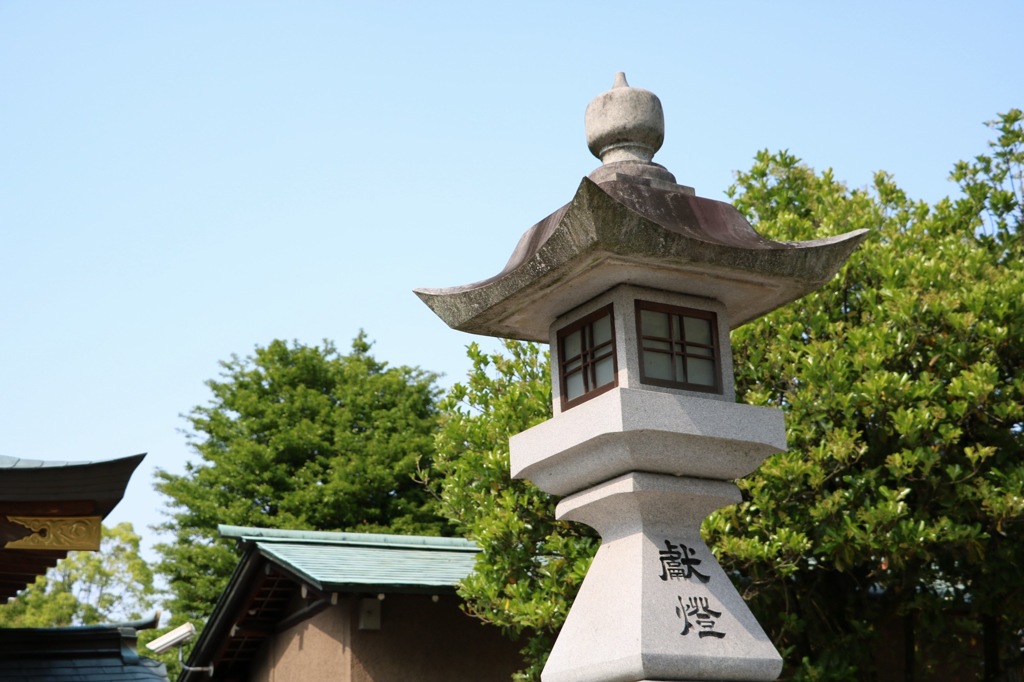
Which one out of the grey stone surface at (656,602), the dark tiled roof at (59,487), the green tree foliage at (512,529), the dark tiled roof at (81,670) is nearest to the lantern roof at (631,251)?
the grey stone surface at (656,602)

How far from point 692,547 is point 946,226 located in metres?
6.35

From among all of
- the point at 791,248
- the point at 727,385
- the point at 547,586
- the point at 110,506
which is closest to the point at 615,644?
the point at 727,385

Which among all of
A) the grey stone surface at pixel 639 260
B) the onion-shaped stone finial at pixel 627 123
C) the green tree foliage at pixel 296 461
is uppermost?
the green tree foliage at pixel 296 461

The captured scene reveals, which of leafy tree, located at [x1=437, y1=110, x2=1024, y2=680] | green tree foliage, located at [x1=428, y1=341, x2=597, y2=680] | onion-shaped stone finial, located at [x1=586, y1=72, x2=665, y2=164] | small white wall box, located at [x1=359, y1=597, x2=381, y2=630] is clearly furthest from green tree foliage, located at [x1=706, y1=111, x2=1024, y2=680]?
small white wall box, located at [x1=359, y1=597, x2=381, y2=630]

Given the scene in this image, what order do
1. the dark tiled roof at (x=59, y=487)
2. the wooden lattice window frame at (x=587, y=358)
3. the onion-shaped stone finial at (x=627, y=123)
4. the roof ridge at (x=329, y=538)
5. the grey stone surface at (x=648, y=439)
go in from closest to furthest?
the grey stone surface at (x=648, y=439), the dark tiled roof at (x=59, y=487), the wooden lattice window frame at (x=587, y=358), the onion-shaped stone finial at (x=627, y=123), the roof ridge at (x=329, y=538)

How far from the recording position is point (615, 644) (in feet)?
19.9

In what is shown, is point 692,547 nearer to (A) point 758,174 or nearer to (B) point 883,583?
(B) point 883,583

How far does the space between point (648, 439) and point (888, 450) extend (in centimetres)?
447

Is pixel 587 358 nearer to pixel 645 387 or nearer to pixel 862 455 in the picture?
pixel 645 387

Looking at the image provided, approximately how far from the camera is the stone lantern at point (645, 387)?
242 inches

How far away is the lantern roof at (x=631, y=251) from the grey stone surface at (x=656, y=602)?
1.15 metres

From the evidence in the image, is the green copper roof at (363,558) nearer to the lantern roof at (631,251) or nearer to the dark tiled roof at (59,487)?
the dark tiled roof at (59,487)

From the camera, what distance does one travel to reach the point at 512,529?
10.4m

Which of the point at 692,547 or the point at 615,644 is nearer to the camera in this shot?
the point at 615,644
